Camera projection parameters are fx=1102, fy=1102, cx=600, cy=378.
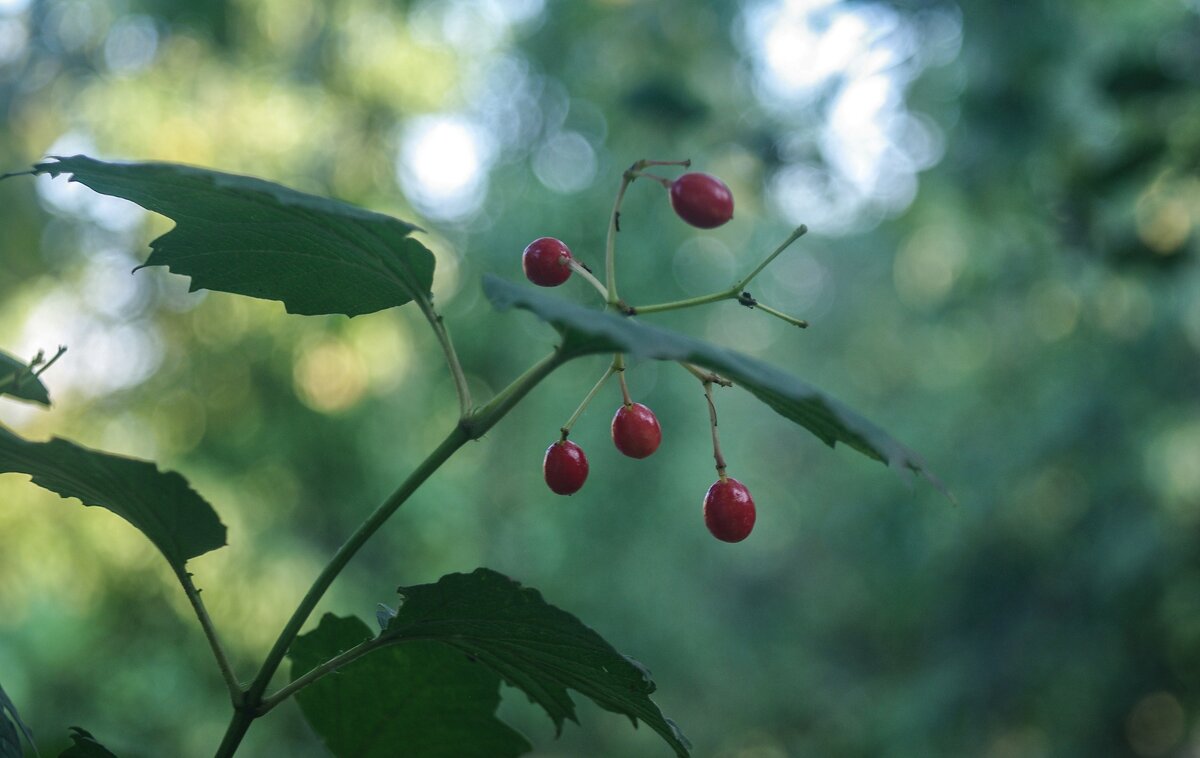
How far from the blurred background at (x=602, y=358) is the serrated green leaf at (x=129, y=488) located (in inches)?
72.3

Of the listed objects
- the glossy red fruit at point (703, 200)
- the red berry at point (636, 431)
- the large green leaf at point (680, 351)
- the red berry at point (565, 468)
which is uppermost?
the glossy red fruit at point (703, 200)

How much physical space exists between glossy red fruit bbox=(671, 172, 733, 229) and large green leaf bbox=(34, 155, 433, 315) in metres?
0.17

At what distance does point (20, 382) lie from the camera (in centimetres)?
52

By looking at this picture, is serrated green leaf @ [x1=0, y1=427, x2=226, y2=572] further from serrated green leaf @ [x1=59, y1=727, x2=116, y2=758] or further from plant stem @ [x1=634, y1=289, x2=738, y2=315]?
plant stem @ [x1=634, y1=289, x2=738, y2=315]

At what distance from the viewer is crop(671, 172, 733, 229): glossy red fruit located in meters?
0.65

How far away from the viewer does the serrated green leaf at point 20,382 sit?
0.53 meters

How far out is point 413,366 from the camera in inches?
240

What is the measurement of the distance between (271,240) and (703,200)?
0.81ft

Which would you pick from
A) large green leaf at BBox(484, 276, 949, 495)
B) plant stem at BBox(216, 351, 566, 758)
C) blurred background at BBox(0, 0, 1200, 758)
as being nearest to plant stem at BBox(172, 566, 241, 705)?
plant stem at BBox(216, 351, 566, 758)

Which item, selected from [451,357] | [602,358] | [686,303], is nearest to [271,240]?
[451,357]

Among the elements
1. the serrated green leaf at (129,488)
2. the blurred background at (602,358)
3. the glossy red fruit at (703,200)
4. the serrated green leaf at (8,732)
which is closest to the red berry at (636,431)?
the glossy red fruit at (703,200)

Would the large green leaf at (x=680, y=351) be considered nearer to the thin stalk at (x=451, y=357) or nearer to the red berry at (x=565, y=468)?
the thin stalk at (x=451, y=357)

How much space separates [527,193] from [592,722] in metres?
3.37

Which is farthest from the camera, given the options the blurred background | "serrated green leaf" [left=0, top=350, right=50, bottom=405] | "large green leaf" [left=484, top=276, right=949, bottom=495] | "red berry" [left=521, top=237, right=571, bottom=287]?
the blurred background
